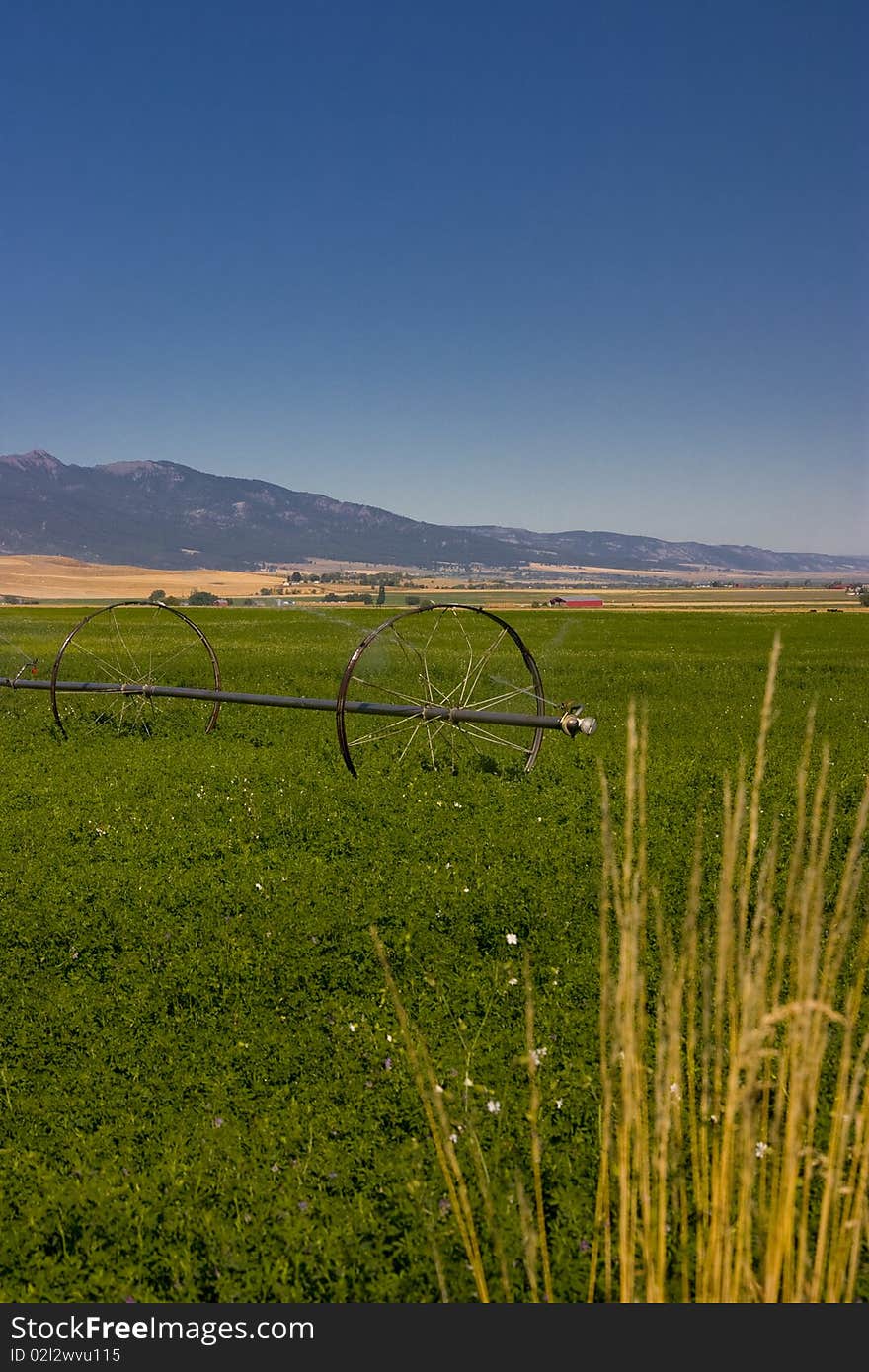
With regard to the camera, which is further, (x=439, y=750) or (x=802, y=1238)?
(x=439, y=750)

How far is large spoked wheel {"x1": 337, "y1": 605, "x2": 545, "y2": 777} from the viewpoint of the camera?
1127 centimetres

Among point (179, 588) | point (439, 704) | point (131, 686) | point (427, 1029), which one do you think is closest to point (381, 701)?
point (131, 686)

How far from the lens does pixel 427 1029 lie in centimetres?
736

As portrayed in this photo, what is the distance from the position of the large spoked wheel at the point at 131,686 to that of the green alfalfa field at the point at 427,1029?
1.67 meters

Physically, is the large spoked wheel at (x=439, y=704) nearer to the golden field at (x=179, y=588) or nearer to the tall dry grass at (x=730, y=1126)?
the tall dry grass at (x=730, y=1126)

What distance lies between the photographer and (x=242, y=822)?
11.8m

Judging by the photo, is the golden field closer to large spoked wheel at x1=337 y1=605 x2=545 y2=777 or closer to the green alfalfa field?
large spoked wheel at x1=337 y1=605 x2=545 y2=777

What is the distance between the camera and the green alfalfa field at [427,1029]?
11.5ft

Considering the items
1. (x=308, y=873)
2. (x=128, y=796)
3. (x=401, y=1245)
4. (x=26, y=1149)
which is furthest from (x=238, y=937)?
(x=128, y=796)

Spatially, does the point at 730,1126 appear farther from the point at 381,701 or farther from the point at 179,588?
the point at 179,588

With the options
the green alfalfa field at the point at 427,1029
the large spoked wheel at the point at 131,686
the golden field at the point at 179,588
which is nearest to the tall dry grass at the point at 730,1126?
the green alfalfa field at the point at 427,1029

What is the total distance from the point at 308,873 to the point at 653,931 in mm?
3978

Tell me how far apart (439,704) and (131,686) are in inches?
236

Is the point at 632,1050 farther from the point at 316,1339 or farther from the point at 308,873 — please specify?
the point at 308,873
